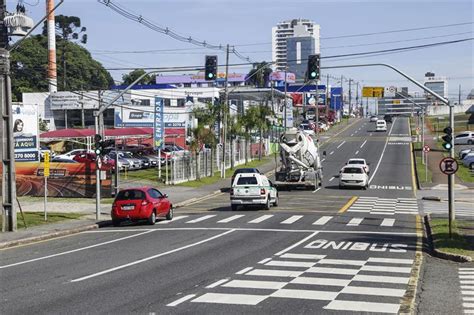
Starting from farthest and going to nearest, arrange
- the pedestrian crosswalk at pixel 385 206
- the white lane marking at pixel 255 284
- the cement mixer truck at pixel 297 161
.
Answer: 1. the cement mixer truck at pixel 297 161
2. the pedestrian crosswalk at pixel 385 206
3. the white lane marking at pixel 255 284

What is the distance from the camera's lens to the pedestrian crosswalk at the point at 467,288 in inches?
466

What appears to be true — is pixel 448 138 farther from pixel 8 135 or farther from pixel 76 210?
pixel 76 210

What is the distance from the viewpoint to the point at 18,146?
142 feet

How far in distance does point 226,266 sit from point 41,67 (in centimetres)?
10040

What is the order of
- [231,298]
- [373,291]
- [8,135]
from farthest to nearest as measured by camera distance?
[8,135] → [373,291] → [231,298]

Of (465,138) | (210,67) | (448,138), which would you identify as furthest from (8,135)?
(465,138)

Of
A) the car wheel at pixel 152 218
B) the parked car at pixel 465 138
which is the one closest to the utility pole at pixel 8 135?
the car wheel at pixel 152 218

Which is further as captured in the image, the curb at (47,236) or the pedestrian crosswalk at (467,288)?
the curb at (47,236)

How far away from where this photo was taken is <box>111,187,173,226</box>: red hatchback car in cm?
2873

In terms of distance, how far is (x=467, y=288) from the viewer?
13.9 m

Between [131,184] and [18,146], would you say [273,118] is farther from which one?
[18,146]

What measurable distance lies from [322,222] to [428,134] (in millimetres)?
82142

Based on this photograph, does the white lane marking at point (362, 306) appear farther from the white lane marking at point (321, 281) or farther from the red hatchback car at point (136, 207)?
the red hatchback car at point (136, 207)

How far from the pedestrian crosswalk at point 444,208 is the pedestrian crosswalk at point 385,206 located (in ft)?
1.99
